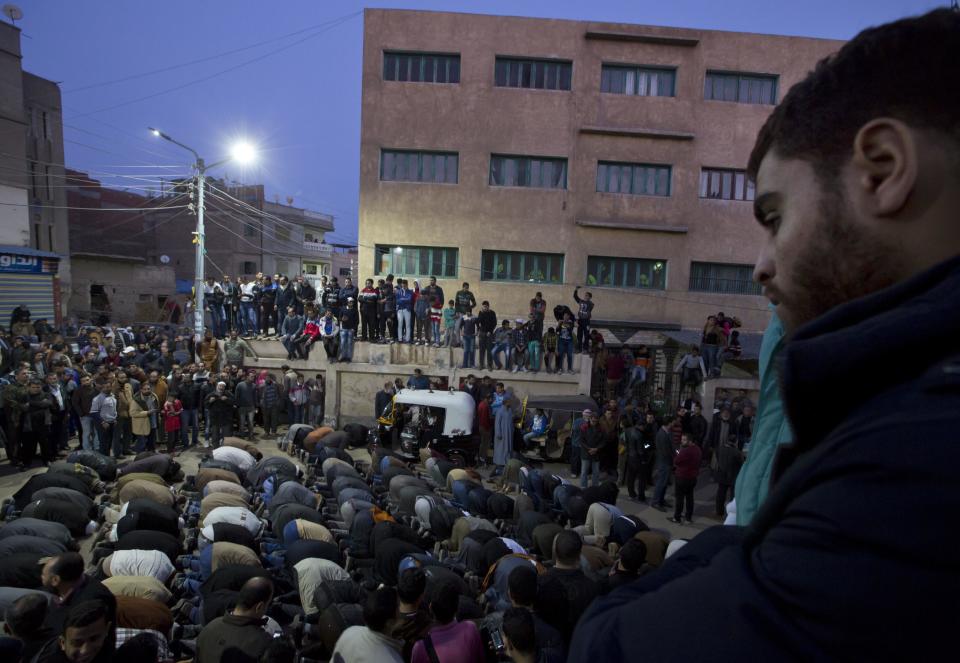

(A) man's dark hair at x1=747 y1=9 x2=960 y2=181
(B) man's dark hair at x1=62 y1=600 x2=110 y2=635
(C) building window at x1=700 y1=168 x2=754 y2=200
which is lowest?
(B) man's dark hair at x1=62 y1=600 x2=110 y2=635

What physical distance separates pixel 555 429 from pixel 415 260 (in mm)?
9748

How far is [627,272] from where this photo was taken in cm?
2336

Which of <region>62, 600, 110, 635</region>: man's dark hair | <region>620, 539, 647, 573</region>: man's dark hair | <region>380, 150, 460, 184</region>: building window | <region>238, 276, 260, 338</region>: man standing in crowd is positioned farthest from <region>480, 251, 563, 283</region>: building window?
<region>62, 600, 110, 635</region>: man's dark hair

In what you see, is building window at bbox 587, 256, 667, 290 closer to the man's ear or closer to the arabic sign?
the man's ear

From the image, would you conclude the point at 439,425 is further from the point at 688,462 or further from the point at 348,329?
the point at 688,462

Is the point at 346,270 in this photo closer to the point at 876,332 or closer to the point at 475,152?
the point at 475,152

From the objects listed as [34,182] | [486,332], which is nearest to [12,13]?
[34,182]

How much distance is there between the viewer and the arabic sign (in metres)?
24.8

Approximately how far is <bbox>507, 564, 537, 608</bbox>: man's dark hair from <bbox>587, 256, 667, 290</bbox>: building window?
61.2 ft

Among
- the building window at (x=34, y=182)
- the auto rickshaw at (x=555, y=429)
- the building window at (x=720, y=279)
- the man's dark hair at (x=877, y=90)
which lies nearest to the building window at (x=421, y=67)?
the building window at (x=720, y=279)

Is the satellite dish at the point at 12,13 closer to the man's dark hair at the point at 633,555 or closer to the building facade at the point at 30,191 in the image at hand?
the building facade at the point at 30,191

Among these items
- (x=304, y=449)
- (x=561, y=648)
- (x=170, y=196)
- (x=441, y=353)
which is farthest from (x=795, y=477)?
(x=170, y=196)

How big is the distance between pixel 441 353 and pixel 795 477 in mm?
18185

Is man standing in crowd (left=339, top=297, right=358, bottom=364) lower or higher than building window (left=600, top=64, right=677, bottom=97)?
lower
